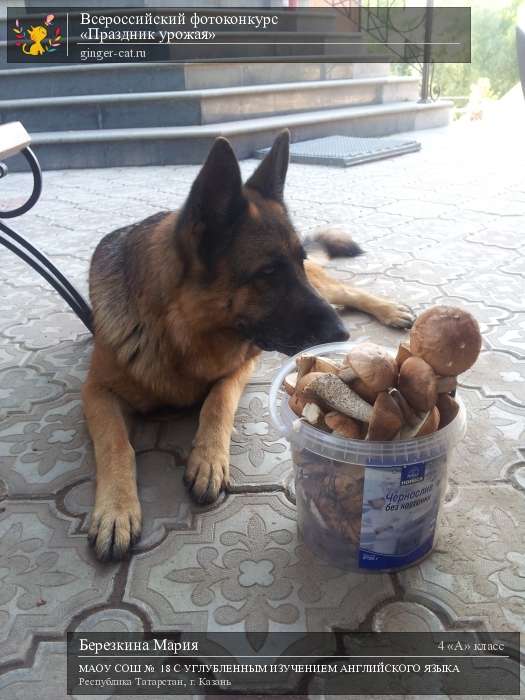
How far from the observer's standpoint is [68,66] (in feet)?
25.2

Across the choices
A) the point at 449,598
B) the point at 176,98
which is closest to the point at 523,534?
the point at 449,598

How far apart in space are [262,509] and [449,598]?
0.54m

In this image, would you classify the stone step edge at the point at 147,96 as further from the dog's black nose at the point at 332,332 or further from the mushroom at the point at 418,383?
the mushroom at the point at 418,383

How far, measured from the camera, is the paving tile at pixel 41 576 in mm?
1213

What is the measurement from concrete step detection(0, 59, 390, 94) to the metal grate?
156 cm

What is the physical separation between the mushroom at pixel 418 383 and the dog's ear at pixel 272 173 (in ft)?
3.14

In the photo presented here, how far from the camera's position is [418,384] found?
3.80ft

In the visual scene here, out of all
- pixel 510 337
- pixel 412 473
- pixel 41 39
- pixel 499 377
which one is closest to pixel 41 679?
pixel 412 473

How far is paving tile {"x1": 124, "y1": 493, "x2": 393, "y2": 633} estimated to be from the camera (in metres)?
1.22

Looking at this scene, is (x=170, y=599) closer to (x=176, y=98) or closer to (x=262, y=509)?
(x=262, y=509)

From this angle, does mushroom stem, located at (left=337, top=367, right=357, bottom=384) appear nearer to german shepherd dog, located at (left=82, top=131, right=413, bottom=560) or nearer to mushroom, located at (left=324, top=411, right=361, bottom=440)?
mushroom, located at (left=324, top=411, right=361, bottom=440)

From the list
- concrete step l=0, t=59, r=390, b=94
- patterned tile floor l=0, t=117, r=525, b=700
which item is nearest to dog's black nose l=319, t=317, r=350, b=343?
patterned tile floor l=0, t=117, r=525, b=700

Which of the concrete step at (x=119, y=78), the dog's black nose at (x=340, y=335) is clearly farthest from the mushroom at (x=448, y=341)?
the concrete step at (x=119, y=78)

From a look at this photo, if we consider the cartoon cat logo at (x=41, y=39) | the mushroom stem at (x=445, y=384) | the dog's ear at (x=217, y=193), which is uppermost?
the cartoon cat logo at (x=41, y=39)
